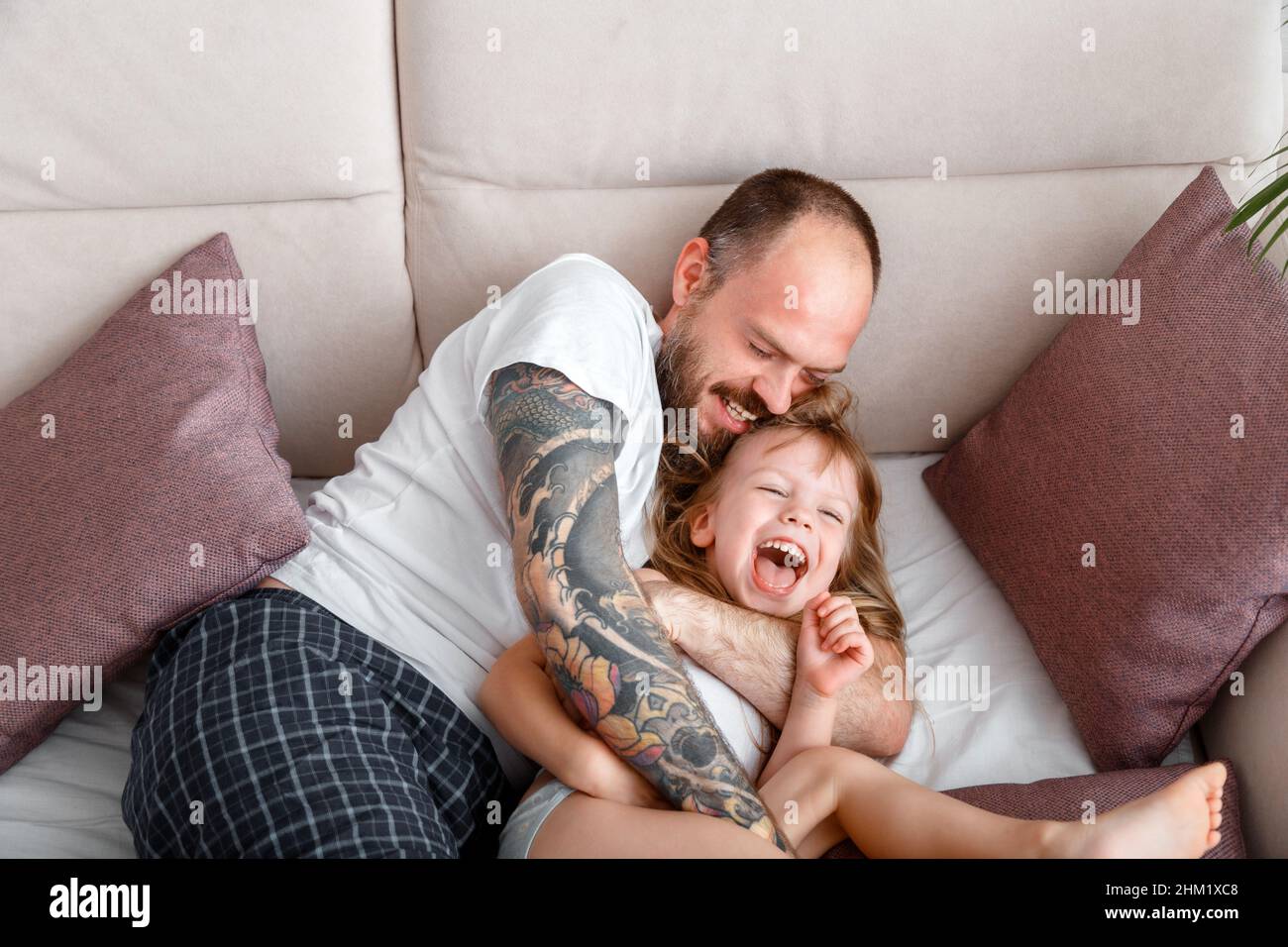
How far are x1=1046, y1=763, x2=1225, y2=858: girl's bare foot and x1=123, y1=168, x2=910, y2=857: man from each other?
0.32m

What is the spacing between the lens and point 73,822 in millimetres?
1357

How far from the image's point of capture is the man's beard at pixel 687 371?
5.27ft

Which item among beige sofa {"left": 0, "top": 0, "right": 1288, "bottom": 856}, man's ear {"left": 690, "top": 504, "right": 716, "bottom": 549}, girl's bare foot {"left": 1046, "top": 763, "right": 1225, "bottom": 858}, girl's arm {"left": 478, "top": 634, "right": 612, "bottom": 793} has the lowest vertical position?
girl's bare foot {"left": 1046, "top": 763, "right": 1225, "bottom": 858}

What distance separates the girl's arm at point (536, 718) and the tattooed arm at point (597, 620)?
0.04m

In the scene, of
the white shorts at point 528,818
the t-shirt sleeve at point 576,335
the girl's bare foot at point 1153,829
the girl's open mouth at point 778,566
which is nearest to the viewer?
the girl's bare foot at point 1153,829

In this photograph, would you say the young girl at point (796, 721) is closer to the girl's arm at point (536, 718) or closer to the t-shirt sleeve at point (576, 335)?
the girl's arm at point (536, 718)

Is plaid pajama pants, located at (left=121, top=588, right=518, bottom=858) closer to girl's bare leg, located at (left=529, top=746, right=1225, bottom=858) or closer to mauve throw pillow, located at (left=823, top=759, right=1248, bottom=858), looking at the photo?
girl's bare leg, located at (left=529, top=746, right=1225, bottom=858)

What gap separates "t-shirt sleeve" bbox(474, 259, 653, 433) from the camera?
4.40ft

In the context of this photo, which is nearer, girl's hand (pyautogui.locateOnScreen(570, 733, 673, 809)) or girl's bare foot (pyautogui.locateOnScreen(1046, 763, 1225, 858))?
girl's bare foot (pyautogui.locateOnScreen(1046, 763, 1225, 858))

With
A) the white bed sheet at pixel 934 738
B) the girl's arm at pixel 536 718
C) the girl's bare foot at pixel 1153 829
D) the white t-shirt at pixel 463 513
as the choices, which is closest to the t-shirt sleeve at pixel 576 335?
the white t-shirt at pixel 463 513

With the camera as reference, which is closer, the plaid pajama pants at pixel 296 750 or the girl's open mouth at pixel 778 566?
the plaid pajama pants at pixel 296 750

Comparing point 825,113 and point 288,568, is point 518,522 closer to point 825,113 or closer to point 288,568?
point 288,568

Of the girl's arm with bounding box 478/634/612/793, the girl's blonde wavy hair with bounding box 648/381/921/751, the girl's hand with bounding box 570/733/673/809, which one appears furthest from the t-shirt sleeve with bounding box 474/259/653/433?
the girl's hand with bounding box 570/733/673/809

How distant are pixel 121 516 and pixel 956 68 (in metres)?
1.42
